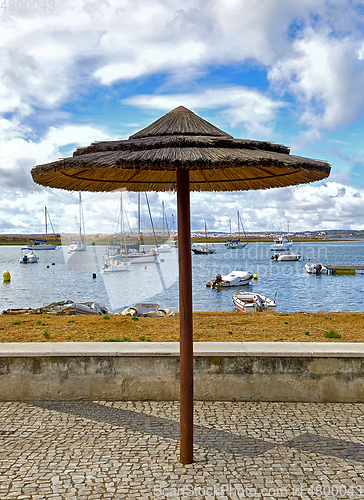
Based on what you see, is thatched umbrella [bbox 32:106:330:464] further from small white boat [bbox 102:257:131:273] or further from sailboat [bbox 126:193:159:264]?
sailboat [bbox 126:193:159:264]

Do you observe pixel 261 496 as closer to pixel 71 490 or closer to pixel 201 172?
pixel 71 490

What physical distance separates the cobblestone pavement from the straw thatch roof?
2621 mm

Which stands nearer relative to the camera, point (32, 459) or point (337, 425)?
point (32, 459)

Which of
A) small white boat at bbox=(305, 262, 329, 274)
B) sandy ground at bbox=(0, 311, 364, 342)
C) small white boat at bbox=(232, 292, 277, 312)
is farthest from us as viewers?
small white boat at bbox=(305, 262, 329, 274)

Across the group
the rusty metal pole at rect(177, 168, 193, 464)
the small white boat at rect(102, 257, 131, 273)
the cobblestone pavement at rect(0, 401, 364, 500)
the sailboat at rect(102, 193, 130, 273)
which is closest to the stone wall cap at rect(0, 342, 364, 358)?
the cobblestone pavement at rect(0, 401, 364, 500)

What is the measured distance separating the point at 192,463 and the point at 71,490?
1.10 meters

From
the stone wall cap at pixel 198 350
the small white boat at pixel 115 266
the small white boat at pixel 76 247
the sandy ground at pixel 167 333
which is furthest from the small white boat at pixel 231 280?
the small white boat at pixel 76 247

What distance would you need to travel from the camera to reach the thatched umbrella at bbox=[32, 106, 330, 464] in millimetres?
3352

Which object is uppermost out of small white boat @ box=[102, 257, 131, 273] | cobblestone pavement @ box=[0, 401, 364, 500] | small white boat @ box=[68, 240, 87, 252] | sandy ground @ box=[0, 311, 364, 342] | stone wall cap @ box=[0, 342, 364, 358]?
stone wall cap @ box=[0, 342, 364, 358]

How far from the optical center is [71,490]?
134 inches

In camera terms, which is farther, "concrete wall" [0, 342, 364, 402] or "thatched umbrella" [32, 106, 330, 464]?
"concrete wall" [0, 342, 364, 402]

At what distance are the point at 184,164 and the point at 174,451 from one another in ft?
9.02

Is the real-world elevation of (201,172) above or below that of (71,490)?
above

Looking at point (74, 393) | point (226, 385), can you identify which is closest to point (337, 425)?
point (226, 385)
